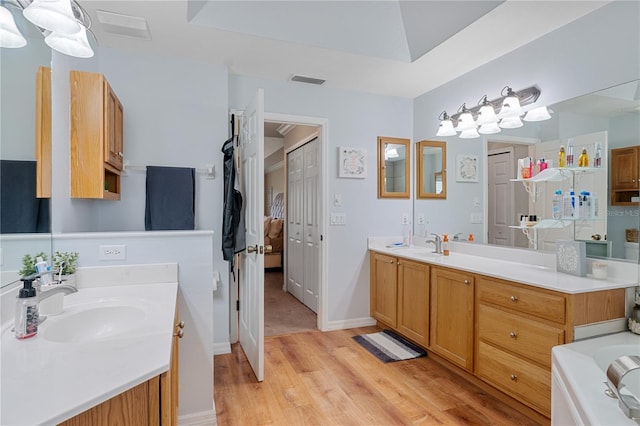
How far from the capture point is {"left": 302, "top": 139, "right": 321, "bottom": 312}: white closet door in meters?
4.01

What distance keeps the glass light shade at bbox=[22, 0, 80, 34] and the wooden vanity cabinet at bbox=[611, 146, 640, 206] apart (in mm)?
2780

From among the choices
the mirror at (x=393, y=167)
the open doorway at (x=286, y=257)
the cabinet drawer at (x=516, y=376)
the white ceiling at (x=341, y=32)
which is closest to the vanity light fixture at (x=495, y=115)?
the white ceiling at (x=341, y=32)

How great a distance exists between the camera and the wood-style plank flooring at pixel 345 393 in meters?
2.05

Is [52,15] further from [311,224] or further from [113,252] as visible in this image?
[311,224]

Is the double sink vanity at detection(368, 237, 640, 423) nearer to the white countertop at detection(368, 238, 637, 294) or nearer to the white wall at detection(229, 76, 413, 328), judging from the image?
the white countertop at detection(368, 238, 637, 294)

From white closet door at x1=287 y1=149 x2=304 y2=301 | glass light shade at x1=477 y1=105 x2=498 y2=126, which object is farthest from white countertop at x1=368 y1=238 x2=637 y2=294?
white closet door at x1=287 y1=149 x2=304 y2=301

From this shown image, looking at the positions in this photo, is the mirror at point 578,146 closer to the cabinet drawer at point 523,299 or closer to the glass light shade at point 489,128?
the glass light shade at point 489,128

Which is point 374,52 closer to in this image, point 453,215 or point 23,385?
point 453,215

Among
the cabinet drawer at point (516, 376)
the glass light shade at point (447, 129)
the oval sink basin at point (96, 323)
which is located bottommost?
the cabinet drawer at point (516, 376)

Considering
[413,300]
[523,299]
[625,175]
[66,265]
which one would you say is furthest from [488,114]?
[66,265]

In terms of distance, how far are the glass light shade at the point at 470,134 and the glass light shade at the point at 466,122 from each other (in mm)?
21

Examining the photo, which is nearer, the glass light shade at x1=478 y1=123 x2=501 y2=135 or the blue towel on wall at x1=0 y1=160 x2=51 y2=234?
the blue towel on wall at x1=0 y1=160 x2=51 y2=234

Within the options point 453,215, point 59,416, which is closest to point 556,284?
point 453,215

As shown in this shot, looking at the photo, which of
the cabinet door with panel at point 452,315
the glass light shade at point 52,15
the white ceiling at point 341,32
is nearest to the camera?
the glass light shade at point 52,15
